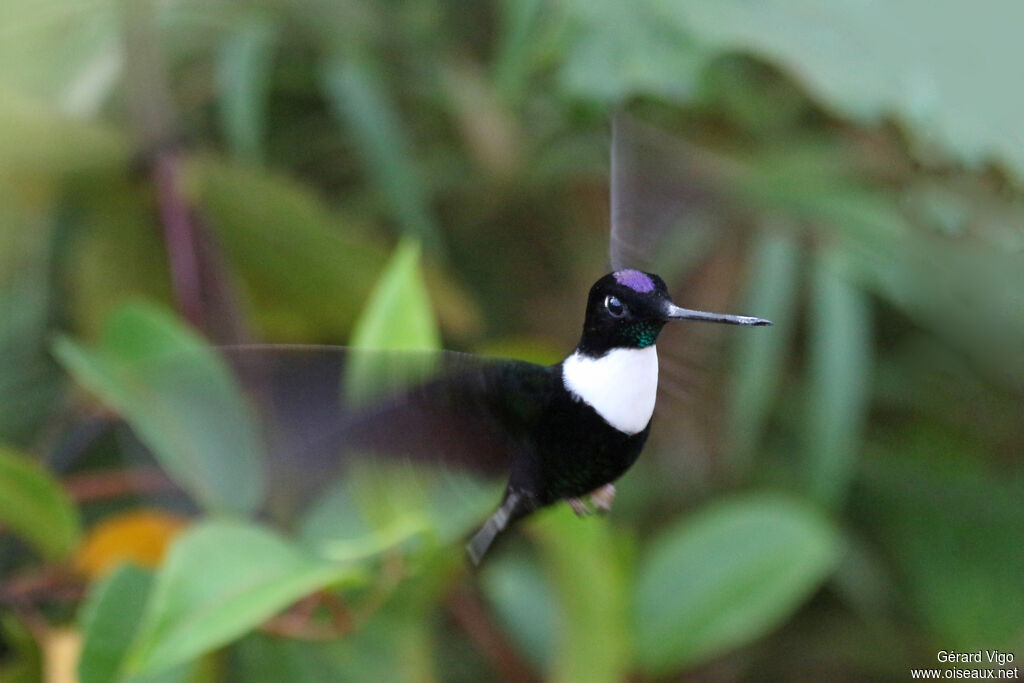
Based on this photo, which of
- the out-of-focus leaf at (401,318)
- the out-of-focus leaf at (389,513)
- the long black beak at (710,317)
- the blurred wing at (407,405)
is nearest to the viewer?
the long black beak at (710,317)

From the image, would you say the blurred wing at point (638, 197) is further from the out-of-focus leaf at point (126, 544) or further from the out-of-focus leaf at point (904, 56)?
the out-of-focus leaf at point (126, 544)

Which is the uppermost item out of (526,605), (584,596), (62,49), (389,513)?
(62,49)

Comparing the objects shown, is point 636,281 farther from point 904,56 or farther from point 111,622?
point 904,56

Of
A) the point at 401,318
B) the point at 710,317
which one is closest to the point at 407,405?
the point at 710,317

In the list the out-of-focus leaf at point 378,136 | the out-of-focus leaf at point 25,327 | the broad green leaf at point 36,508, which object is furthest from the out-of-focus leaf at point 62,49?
the broad green leaf at point 36,508

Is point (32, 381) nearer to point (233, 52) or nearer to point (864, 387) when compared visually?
point (233, 52)

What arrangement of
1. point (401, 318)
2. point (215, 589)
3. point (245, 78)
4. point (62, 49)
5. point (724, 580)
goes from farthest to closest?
1. point (62, 49)
2. point (245, 78)
3. point (724, 580)
4. point (401, 318)
5. point (215, 589)
